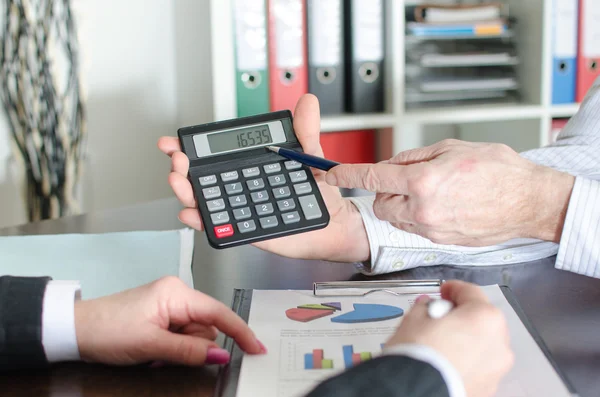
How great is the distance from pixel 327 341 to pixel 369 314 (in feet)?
0.21

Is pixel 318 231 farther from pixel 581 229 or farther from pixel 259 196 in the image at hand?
pixel 581 229

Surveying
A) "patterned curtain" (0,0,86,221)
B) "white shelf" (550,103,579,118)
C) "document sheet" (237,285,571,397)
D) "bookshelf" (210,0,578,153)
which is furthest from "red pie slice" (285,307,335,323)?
"white shelf" (550,103,579,118)

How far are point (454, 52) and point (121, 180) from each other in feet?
3.06

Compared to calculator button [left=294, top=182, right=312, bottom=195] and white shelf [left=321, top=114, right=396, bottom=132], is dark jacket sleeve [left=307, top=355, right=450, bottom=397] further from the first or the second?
white shelf [left=321, top=114, right=396, bottom=132]

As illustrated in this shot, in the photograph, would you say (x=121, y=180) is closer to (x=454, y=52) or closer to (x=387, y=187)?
(x=454, y=52)

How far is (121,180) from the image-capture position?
1826 mm

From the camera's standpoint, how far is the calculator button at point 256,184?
2.50 feet

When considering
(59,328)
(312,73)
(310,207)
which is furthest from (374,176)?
(312,73)

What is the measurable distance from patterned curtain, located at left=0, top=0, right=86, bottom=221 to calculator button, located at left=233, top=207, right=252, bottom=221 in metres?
0.95

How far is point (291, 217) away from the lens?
73 centimetres

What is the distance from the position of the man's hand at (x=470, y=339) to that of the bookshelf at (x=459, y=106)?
1.13 meters

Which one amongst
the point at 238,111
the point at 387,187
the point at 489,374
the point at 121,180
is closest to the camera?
the point at 489,374

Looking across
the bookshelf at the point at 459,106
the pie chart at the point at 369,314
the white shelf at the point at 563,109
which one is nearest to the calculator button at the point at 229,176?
the pie chart at the point at 369,314

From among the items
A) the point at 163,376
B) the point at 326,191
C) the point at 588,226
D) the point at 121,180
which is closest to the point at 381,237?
the point at 326,191
